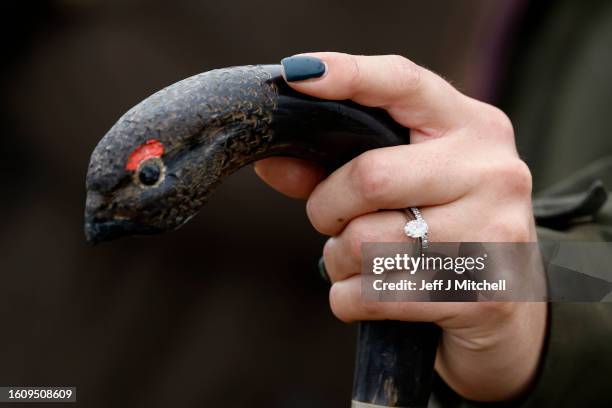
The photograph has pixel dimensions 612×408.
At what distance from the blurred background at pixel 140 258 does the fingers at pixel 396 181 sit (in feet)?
2.82

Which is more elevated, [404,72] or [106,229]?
[404,72]

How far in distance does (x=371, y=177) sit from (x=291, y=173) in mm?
93

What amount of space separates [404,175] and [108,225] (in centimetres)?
23

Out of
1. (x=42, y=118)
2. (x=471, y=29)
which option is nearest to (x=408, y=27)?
(x=471, y=29)

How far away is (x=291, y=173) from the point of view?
61 centimetres

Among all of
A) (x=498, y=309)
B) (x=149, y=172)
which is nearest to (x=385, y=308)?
(x=498, y=309)

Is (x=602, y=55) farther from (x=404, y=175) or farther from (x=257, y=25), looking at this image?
(x=404, y=175)

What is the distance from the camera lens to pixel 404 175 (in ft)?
1.80

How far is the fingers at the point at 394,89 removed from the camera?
1.72 ft

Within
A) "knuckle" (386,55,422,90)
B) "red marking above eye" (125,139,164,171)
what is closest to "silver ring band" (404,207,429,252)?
"knuckle" (386,55,422,90)

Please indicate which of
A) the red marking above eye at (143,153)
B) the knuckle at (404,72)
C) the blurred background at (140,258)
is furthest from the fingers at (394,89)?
the blurred background at (140,258)

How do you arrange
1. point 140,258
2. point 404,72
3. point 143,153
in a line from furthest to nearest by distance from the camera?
1. point 140,258
2. point 404,72
3. point 143,153

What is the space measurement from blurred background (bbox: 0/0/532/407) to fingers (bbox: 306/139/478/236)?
86 cm

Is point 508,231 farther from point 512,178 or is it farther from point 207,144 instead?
point 207,144
